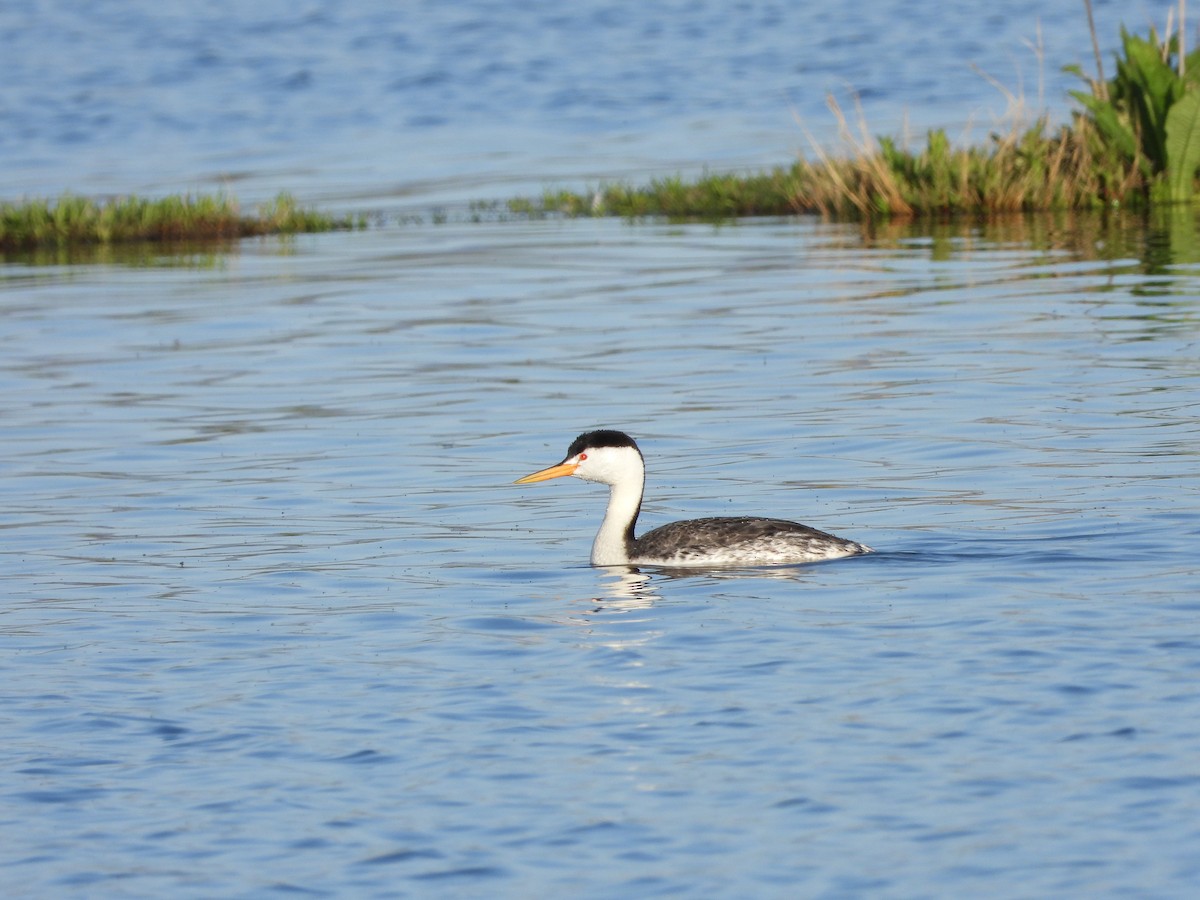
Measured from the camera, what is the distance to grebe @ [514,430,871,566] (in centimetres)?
1134

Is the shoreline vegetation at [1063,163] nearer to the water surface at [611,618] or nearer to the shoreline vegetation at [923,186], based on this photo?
the shoreline vegetation at [923,186]

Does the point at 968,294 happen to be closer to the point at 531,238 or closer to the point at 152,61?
the point at 531,238

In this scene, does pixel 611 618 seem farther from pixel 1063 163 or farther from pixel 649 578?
pixel 1063 163

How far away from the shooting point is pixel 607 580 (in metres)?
11.5

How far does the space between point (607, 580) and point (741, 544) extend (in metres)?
0.82

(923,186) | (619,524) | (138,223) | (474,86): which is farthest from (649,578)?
(474,86)

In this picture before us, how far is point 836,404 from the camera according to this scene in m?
17.0

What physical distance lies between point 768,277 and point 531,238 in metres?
6.54

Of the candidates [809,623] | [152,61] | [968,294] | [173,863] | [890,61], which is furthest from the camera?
[152,61]

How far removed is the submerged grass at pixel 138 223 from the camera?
33.6 metres

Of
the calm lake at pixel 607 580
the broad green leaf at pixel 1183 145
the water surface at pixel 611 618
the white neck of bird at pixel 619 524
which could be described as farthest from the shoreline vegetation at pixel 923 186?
the white neck of bird at pixel 619 524

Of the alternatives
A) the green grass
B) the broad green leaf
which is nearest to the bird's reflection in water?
the broad green leaf

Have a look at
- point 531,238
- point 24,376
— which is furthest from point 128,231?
point 24,376

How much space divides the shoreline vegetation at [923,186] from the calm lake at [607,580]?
0.99 m
